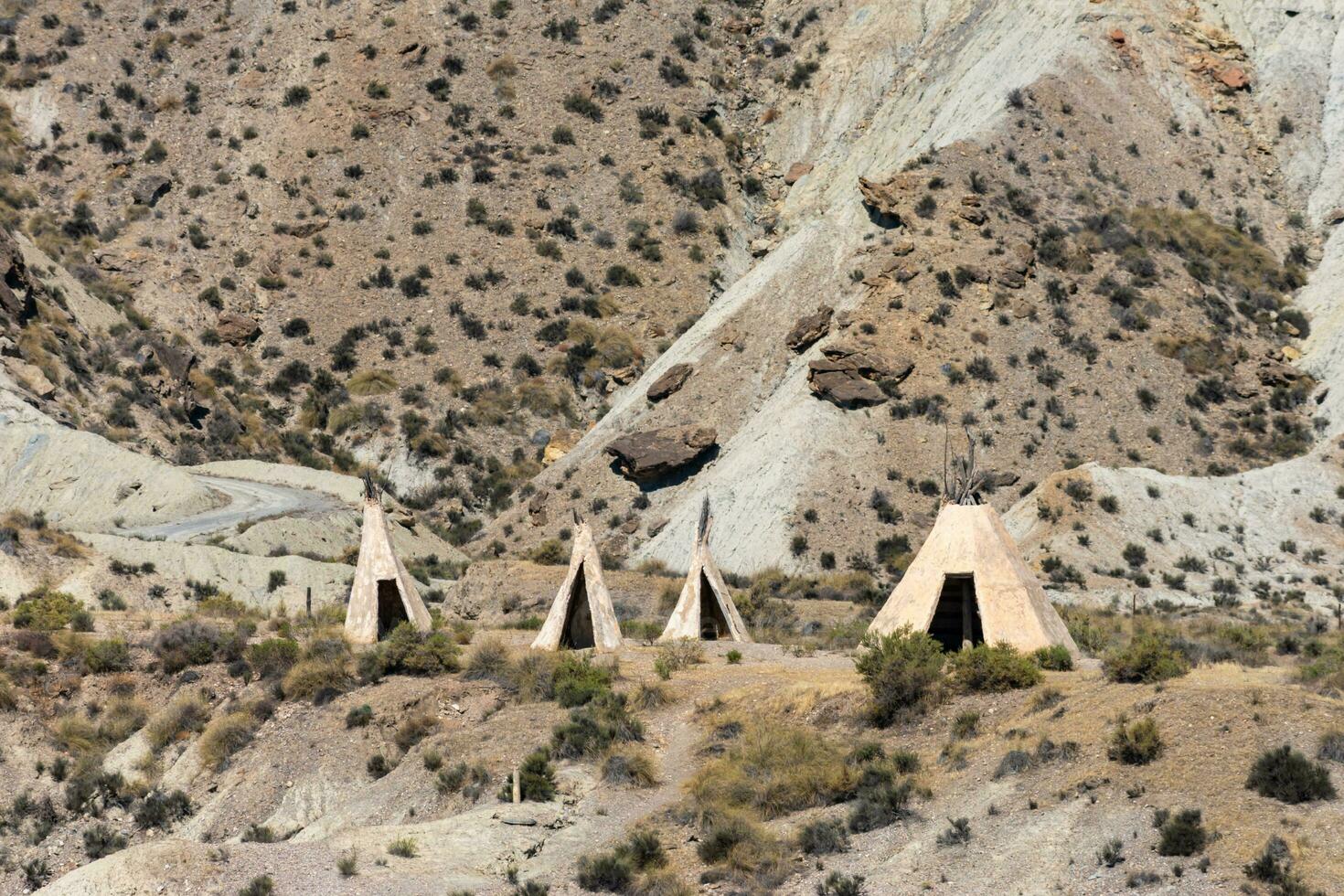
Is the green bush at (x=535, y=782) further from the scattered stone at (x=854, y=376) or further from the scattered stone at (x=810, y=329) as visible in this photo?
the scattered stone at (x=810, y=329)

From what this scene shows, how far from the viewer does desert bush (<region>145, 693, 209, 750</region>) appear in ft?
98.4

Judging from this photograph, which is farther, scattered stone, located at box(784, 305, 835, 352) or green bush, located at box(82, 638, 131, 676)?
scattered stone, located at box(784, 305, 835, 352)

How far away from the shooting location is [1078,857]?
1880 centimetres

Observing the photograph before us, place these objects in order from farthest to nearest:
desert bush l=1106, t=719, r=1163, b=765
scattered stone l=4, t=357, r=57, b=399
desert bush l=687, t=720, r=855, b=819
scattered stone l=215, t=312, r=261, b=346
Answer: scattered stone l=215, t=312, r=261, b=346
scattered stone l=4, t=357, r=57, b=399
desert bush l=687, t=720, r=855, b=819
desert bush l=1106, t=719, r=1163, b=765

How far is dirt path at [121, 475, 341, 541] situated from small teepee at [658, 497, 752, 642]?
19.3 meters

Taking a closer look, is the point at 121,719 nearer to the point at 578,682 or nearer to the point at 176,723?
the point at 176,723

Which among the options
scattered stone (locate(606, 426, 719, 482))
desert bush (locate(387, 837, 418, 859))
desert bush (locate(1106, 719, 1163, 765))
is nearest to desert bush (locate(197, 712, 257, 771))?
desert bush (locate(387, 837, 418, 859))

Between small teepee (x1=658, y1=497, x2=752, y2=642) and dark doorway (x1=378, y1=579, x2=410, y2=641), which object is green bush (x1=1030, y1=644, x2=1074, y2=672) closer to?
small teepee (x1=658, y1=497, x2=752, y2=642)

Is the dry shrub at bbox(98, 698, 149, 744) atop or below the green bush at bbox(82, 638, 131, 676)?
below

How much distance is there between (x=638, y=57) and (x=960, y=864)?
7001cm

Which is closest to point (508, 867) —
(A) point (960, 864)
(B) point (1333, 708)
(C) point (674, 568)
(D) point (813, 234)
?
(A) point (960, 864)

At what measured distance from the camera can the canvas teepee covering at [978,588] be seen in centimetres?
2881

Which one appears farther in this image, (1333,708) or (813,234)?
(813,234)

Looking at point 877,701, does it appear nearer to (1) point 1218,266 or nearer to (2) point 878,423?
(2) point 878,423
